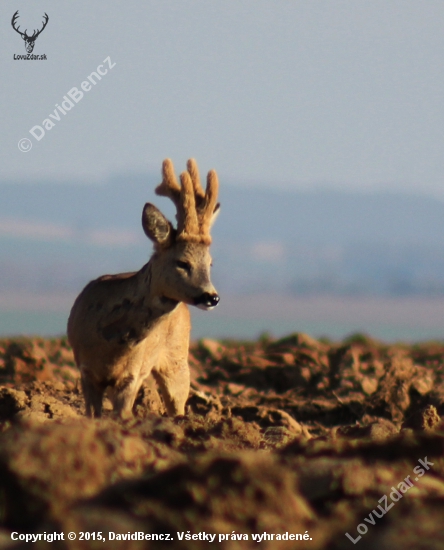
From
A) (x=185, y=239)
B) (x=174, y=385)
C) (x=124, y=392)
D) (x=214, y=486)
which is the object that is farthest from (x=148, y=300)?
(x=214, y=486)

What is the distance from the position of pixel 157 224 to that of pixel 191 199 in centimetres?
40

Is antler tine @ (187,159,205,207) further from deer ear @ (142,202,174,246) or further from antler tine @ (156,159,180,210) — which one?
deer ear @ (142,202,174,246)

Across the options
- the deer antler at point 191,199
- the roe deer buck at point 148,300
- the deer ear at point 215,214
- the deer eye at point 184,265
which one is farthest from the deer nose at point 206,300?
the deer ear at point 215,214

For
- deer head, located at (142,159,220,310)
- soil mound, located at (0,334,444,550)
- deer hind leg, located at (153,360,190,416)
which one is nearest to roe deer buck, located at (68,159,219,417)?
deer head, located at (142,159,220,310)

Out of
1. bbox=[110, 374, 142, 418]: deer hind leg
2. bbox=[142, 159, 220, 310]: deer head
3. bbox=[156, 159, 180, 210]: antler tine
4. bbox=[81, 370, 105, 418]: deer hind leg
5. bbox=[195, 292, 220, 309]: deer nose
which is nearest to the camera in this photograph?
bbox=[195, 292, 220, 309]: deer nose

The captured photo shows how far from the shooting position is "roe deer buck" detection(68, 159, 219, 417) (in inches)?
345

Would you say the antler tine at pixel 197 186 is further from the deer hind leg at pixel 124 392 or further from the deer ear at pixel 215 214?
the deer hind leg at pixel 124 392

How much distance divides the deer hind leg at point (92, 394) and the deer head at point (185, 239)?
3.56ft

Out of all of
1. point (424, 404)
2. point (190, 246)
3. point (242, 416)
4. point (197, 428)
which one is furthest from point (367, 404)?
point (197, 428)

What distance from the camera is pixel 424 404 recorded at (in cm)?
1148

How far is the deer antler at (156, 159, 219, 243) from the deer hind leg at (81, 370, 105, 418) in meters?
1.58

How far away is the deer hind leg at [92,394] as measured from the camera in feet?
29.8

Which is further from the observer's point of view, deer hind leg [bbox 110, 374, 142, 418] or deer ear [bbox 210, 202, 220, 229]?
deer ear [bbox 210, 202, 220, 229]

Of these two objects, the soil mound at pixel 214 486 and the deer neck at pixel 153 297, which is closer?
the soil mound at pixel 214 486
